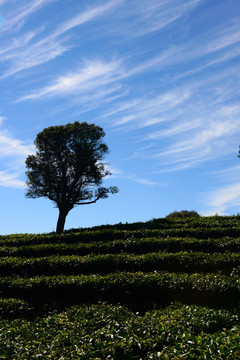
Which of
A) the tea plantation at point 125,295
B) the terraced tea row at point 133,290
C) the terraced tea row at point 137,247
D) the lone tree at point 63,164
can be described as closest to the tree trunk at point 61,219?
the lone tree at point 63,164

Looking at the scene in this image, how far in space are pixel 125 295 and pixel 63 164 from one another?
Result: 29.3 meters

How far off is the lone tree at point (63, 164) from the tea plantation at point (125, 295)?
42.5ft

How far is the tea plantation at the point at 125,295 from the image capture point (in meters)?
10.2

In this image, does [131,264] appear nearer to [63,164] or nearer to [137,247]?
[137,247]

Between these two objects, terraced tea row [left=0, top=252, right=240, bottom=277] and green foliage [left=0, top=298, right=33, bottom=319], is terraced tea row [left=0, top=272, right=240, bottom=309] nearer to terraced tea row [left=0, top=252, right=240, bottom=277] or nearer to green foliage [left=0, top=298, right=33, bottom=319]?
green foliage [left=0, top=298, right=33, bottom=319]

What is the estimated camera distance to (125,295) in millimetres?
17406

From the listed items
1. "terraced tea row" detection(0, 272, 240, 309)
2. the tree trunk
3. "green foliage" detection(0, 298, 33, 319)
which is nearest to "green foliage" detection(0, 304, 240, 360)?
"green foliage" detection(0, 298, 33, 319)

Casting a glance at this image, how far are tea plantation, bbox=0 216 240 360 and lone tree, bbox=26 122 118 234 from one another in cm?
1294

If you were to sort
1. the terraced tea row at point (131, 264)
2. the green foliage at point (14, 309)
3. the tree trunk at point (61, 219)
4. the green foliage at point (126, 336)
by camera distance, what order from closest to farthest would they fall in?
the green foliage at point (126, 336) → the green foliage at point (14, 309) → the terraced tea row at point (131, 264) → the tree trunk at point (61, 219)

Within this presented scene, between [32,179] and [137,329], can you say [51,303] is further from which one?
[32,179]

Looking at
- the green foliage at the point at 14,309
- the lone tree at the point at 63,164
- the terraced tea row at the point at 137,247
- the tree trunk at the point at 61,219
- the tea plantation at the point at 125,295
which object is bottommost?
the green foliage at the point at 14,309

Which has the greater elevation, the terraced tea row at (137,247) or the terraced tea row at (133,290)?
the terraced tea row at (137,247)

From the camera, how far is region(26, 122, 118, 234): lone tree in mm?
44156

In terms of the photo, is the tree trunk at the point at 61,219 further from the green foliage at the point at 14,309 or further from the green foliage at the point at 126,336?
the green foliage at the point at 126,336
